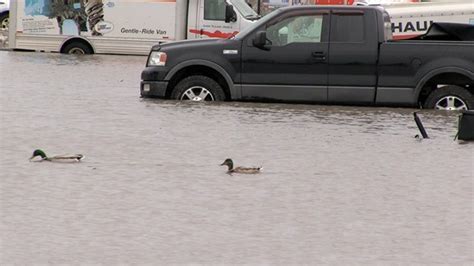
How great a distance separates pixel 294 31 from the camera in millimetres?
18766

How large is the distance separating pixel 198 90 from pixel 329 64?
6.24 feet

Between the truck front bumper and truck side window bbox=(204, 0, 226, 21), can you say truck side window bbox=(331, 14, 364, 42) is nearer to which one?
the truck front bumper

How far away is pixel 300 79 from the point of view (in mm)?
18531

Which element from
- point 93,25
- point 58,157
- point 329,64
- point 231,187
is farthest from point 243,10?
point 231,187

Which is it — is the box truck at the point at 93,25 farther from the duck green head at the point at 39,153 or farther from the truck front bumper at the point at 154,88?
the duck green head at the point at 39,153

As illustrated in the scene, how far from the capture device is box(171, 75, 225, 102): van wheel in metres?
18.8

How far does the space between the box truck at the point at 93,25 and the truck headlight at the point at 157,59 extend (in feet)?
48.8

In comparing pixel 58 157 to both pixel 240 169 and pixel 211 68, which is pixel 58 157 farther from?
pixel 211 68

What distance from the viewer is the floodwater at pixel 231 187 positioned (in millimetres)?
8141

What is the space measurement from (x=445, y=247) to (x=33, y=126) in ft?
25.9

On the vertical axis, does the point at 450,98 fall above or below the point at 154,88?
above

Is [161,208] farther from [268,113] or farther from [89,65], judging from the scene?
[89,65]

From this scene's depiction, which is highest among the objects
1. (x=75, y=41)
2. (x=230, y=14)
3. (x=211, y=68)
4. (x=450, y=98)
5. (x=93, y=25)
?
(x=211, y=68)

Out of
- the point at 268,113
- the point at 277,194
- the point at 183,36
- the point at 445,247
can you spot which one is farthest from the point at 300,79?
the point at 183,36
